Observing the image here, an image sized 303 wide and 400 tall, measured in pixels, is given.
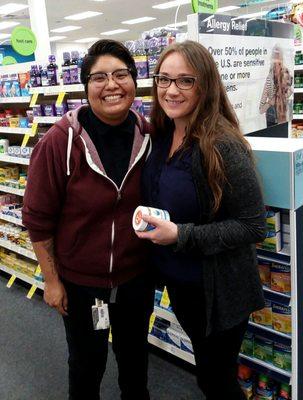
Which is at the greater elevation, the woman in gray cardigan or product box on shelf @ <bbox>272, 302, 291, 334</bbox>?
the woman in gray cardigan

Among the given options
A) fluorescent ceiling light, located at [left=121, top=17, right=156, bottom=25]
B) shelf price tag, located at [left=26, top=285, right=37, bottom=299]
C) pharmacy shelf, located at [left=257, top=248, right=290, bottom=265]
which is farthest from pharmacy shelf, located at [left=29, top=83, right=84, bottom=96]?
fluorescent ceiling light, located at [left=121, top=17, right=156, bottom=25]

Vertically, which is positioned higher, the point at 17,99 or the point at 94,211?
the point at 17,99

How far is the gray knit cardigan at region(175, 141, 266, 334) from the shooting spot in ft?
4.20

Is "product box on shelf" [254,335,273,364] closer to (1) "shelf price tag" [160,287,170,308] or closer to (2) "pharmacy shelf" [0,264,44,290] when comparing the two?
(1) "shelf price tag" [160,287,170,308]

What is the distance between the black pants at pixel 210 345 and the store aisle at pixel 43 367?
2.66 ft

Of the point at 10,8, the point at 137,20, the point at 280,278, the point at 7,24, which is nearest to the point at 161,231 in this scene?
the point at 280,278

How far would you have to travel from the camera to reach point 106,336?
175 centimetres

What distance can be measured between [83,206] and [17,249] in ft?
7.64

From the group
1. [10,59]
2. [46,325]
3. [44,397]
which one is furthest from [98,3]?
[44,397]

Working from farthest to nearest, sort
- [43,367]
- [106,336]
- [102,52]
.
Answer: [43,367]
[106,336]
[102,52]

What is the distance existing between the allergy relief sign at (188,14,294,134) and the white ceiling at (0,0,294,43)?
891 cm

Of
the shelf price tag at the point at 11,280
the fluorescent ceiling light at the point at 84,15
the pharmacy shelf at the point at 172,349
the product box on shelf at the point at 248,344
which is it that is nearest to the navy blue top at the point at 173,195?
the product box on shelf at the point at 248,344

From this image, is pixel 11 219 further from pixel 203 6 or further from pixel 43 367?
pixel 203 6

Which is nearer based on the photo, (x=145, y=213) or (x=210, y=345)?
(x=145, y=213)
